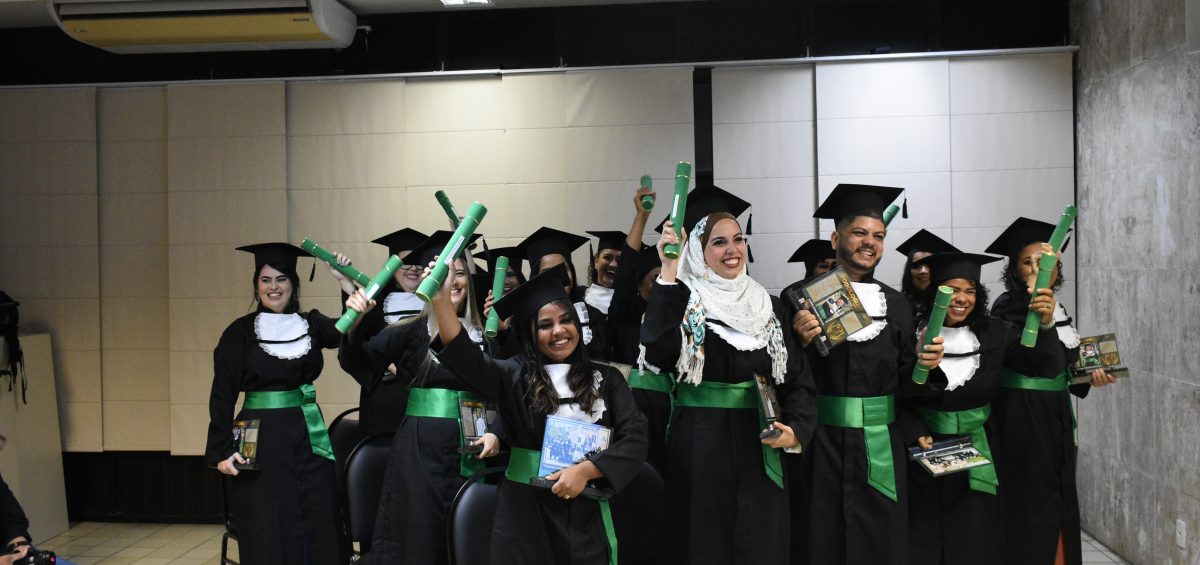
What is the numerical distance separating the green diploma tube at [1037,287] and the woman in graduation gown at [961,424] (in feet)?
0.11

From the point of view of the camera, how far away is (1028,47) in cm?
591

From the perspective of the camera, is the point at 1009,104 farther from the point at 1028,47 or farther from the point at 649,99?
the point at 649,99

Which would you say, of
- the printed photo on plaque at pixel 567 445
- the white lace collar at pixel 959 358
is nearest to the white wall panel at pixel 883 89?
the white lace collar at pixel 959 358

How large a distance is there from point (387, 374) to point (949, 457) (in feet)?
8.06

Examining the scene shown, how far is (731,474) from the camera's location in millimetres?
3402

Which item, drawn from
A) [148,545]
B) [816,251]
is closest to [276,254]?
[816,251]

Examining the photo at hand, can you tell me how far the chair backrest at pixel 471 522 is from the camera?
3.12 metres

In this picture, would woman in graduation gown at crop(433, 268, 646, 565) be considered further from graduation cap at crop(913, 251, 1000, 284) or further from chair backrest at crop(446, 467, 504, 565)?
graduation cap at crop(913, 251, 1000, 284)

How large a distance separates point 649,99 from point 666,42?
45 cm

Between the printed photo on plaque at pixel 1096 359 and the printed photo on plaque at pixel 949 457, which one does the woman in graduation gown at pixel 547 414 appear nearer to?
the printed photo on plaque at pixel 949 457

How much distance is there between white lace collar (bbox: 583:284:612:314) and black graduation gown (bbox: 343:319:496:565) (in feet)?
3.46

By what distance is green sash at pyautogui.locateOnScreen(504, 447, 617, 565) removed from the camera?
2989 mm

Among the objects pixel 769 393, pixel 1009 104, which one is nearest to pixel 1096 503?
pixel 1009 104

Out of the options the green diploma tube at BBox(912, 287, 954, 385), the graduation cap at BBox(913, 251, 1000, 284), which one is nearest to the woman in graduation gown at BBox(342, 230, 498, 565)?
the green diploma tube at BBox(912, 287, 954, 385)
